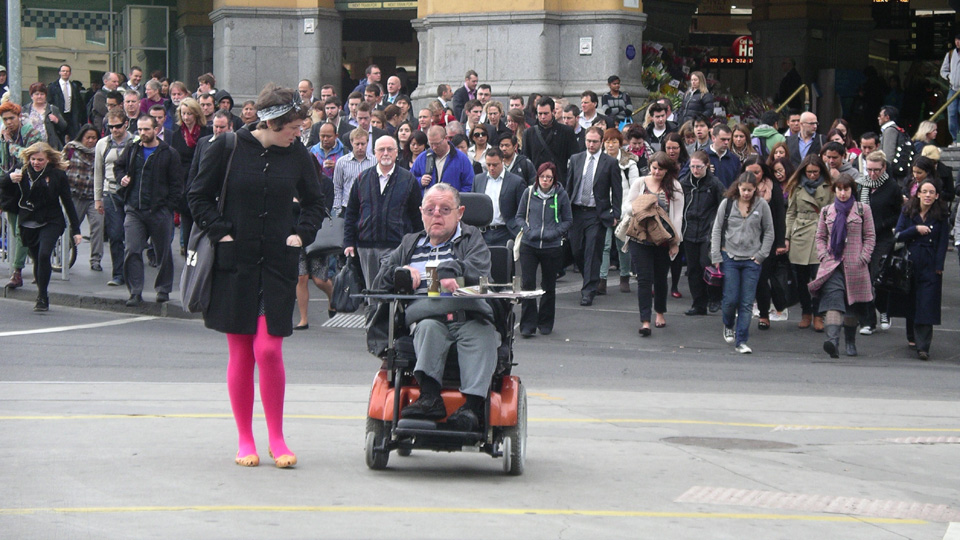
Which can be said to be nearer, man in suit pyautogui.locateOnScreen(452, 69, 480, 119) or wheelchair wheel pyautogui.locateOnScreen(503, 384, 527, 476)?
wheelchair wheel pyautogui.locateOnScreen(503, 384, 527, 476)

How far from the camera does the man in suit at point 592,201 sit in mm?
15977

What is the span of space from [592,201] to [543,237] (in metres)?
1.72

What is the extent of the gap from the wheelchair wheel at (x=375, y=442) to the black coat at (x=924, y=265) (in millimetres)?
8094

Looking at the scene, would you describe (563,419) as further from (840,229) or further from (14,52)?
(14,52)

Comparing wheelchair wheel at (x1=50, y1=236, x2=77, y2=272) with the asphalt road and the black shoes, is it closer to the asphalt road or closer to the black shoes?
the asphalt road

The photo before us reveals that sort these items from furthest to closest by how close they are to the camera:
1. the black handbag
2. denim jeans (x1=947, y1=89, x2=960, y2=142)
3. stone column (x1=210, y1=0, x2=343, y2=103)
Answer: stone column (x1=210, y1=0, x2=343, y2=103) → denim jeans (x1=947, y1=89, x2=960, y2=142) → the black handbag

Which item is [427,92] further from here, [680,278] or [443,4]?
[680,278]

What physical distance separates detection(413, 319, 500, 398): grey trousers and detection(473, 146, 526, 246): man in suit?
723 centimetres

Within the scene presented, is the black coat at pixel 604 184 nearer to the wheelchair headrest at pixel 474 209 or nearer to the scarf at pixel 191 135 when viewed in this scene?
the scarf at pixel 191 135

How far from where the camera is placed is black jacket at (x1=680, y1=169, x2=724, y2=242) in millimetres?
15406

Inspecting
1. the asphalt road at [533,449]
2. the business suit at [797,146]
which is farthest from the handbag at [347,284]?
the business suit at [797,146]

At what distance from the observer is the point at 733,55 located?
33438mm

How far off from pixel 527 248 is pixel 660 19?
1368cm

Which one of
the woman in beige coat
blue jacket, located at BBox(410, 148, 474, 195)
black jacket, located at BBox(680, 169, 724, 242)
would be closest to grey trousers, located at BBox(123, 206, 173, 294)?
blue jacket, located at BBox(410, 148, 474, 195)
